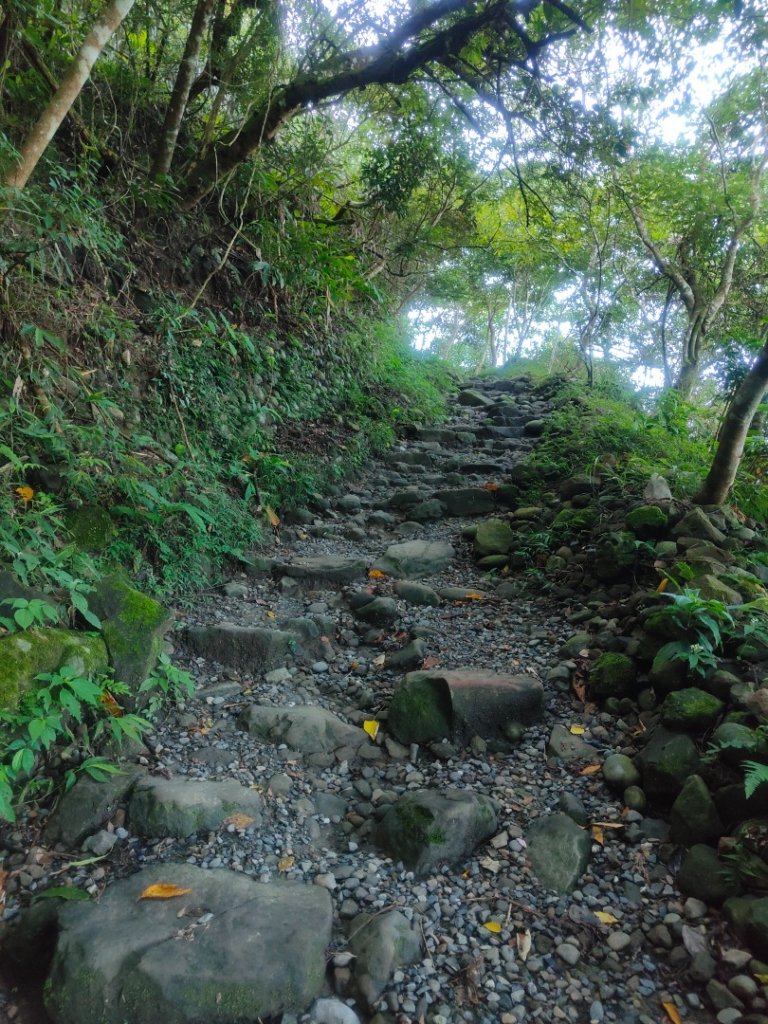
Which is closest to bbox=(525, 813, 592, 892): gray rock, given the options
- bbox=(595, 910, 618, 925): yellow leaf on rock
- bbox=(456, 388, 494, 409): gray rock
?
bbox=(595, 910, 618, 925): yellow leaf on rock

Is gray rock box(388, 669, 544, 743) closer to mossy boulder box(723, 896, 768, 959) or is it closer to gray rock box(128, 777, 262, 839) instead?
gray rock box(128, 777, 262, 839)

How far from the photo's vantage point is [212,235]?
595cm

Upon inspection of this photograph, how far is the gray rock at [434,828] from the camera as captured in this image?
229 centimetres

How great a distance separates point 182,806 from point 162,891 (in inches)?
14.4

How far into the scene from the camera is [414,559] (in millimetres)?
5047

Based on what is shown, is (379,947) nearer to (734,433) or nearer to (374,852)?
(374,852)

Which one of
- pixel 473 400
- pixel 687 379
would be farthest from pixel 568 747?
pixel 473 400

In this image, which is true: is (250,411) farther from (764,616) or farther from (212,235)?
(764,616)

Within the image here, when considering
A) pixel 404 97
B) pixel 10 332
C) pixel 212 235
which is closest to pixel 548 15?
pixel 404 97

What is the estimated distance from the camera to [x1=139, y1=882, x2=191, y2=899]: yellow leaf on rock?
2010mm

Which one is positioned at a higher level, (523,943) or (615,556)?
(615,556)

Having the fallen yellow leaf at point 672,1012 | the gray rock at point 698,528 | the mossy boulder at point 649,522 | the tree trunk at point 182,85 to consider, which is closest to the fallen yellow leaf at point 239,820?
the fallen yellow leaf at point 672,1012

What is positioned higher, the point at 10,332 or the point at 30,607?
the point at 10,332

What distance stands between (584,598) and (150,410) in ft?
11.7
